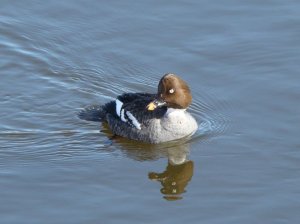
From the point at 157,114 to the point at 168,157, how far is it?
942 millimetres

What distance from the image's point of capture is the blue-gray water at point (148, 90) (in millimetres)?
13094

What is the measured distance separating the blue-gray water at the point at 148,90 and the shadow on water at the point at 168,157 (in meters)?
0.03

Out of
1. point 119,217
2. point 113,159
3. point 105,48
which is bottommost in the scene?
point 119,217

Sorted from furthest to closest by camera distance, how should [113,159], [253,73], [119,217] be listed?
[253,73] < [113,159] < [119,217]

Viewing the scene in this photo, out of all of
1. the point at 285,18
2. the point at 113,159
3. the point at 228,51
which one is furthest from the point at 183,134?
the point at 285,18

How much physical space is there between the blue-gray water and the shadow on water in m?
0.03

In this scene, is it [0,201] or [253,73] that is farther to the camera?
[253,73]

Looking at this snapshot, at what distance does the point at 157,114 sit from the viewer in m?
15.6

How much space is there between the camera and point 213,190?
44.2 feet

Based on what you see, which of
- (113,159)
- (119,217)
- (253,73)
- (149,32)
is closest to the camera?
(119,217)

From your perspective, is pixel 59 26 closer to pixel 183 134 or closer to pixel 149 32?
pixel 149 32

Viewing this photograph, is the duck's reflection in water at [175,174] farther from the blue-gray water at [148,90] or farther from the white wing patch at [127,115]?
the white wing patch at [127,115]

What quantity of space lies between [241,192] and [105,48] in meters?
5.42

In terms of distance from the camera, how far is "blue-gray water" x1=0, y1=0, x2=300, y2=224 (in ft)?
43.0
